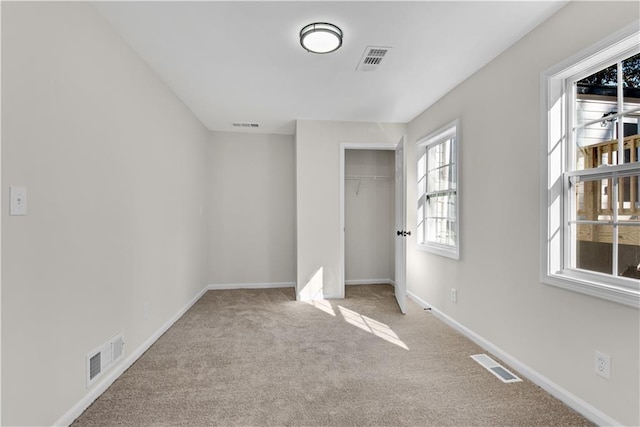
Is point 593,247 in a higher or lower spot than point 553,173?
lower

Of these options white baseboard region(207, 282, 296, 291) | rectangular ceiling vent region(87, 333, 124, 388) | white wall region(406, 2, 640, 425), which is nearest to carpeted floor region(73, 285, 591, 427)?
rectangular ceiling vent region(87, 333, 124, 388)

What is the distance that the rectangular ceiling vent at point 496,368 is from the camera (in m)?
2.27

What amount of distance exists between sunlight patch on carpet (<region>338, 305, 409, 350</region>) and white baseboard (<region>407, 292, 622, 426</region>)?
0.66 meters

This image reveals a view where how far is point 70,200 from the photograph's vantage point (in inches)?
71.2

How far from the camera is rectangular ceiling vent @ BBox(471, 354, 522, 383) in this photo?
89.4 inches

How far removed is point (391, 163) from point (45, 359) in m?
4.77

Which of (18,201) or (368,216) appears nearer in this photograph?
(18,201)

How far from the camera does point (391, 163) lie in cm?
531

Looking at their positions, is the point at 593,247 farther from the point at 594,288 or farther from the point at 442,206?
the point at 442,206

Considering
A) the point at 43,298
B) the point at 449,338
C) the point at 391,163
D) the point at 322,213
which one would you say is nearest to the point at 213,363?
the point at 43,298

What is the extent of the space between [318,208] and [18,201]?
3264mm

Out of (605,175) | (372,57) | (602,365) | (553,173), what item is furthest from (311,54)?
(602,365)

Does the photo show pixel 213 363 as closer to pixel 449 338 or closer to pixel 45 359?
pixel 45 359

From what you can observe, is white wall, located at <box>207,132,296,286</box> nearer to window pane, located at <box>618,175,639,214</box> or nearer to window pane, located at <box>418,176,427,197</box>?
window pane, located at <box>418,176,427,197</box>
